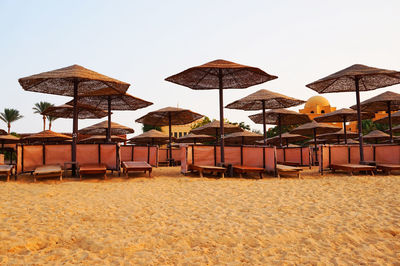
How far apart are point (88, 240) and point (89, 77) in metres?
5.21

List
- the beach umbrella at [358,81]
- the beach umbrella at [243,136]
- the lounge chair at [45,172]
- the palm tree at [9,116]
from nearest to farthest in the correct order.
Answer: the lounge chair at [45,172] < the beach umbrella at [358,81] < the beach umbrella at [243,136] < the palm tree at [9,116]

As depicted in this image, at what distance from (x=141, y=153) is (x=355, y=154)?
8.69m

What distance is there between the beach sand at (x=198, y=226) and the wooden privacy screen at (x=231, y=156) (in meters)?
2.90

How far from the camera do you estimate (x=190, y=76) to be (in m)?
8.77

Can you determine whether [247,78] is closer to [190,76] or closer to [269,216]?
[190,76]

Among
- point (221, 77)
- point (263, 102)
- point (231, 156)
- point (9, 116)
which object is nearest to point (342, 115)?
point (263, 102)

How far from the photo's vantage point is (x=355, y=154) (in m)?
10.0

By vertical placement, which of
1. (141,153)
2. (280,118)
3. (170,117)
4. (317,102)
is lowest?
(141,153)

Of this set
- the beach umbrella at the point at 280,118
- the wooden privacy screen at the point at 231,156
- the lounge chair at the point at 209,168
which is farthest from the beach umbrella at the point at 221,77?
the beach umbrella at the point at 280,118

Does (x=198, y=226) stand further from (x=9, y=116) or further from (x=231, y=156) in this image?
(x=9, y=116)

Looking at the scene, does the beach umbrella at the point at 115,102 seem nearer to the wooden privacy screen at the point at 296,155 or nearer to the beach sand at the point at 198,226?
the beach sand at the point at 198,226

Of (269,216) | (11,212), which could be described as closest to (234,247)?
(269,216)

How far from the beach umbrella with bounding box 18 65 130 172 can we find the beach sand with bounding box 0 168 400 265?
2.86 meters

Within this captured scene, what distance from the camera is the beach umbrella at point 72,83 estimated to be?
716 cm
